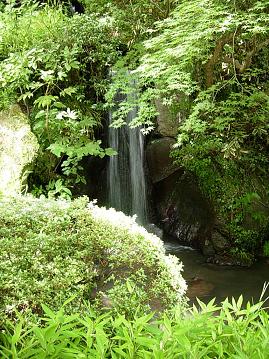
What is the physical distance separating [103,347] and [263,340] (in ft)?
2.73

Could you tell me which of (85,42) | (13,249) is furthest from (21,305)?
(85,42)

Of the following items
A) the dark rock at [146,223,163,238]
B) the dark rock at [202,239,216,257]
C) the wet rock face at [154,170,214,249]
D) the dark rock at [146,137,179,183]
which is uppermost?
the dark rock at [146,137,179,183]

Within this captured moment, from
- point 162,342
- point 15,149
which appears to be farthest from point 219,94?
point 162,342

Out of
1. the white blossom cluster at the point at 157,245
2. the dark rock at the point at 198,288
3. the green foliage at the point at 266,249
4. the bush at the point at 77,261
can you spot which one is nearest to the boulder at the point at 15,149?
the bush at the point at 77,261

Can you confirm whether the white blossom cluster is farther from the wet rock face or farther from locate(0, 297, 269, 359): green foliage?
the wet rock face

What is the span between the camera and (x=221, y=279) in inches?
282

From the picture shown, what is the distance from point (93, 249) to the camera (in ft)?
11.6

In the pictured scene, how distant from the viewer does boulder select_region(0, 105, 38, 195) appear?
606 cm

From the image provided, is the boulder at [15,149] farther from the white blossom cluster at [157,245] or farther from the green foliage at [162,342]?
the green foliage at [162,342]

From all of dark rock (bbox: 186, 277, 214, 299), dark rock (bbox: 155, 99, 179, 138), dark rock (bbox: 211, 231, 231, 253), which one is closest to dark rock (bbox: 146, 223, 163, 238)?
dark rock (bbox: 211, 231, 231, 253)

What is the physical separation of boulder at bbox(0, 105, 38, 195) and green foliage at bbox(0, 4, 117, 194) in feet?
0.74

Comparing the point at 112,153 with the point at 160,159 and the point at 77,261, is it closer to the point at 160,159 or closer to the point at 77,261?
the point at 160,159

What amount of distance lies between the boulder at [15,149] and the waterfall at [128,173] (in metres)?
2.82

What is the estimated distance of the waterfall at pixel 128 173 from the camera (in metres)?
9.28
